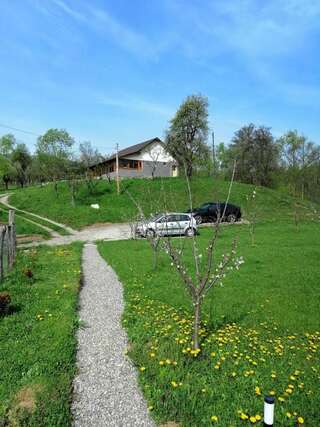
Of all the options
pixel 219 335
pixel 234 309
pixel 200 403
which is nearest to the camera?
pixel 200 403

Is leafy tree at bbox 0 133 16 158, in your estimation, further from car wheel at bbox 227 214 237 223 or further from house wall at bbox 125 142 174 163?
car wheel at bbox 227 214 237 223

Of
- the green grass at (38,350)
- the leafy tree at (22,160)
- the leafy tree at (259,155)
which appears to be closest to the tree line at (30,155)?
the leafy tree at (22,160)

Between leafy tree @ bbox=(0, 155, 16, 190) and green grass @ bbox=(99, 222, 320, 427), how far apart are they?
34928 millimetres

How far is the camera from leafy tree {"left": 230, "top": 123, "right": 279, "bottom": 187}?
47.3 m

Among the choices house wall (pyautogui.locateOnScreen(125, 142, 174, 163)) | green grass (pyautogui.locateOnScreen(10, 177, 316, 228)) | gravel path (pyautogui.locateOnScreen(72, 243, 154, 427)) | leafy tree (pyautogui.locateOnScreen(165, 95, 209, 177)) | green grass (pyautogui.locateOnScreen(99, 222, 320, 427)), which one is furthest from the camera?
house wall (pyautogui.locateOnScreen(125, 142, 174, 163))

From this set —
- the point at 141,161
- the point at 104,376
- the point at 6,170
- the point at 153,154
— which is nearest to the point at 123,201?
the point at 141,161

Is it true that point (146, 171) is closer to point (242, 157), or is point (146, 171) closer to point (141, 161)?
point (141, 161)

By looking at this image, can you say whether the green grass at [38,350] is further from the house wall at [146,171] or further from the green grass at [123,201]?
the house wall at [146,171]

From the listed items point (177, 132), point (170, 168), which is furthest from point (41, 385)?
point (170, 168)

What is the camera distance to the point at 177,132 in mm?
43281

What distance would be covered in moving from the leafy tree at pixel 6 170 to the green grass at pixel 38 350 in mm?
33964

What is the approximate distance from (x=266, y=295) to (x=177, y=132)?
3855 centimetres

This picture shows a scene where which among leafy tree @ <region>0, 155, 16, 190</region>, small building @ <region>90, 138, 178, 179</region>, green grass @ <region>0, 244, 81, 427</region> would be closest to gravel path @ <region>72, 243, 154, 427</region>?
green grass @ <region>0, 244, 81, 427</region>

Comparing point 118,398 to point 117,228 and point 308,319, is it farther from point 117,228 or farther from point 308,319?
point 117,228
